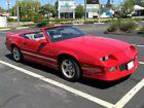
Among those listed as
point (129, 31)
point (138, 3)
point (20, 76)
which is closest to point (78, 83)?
point (20, 76)

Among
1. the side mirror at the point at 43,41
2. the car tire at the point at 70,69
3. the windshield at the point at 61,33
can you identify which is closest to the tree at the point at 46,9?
the windshield at the point at 61,33

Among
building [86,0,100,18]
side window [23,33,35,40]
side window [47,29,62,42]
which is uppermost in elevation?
building [86,0,100,18]

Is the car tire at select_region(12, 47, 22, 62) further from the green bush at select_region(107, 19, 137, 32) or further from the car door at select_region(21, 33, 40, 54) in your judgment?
the green bush at select_region(107, 19, 137, 32)

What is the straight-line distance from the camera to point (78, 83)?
7059 mm

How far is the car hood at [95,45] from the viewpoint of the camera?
262 inches

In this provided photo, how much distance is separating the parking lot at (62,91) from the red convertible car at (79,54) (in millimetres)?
273

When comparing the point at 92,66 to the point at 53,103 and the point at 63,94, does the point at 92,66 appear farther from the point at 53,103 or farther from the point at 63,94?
the point at 53,103

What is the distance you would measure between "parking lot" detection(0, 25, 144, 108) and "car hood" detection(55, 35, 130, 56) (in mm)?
785

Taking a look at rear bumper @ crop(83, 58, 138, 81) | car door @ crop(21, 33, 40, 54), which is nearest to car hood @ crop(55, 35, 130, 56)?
rear bumper @ crop(83, 58, 138, 81)

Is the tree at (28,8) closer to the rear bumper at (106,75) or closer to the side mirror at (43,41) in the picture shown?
the side mirror at (43,41)

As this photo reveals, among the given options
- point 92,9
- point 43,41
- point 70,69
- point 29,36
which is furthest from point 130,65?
point 92,9

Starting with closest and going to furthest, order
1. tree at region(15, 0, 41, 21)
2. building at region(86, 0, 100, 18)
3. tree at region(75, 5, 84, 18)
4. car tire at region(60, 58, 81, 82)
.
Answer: car tire at region(60, 58, 81, 82) → tree at region(15, 0, 41, 21) → building at region(86, 0, 100, 18) → tree at region(75, 5, 84, 18)

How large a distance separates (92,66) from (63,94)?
867mm

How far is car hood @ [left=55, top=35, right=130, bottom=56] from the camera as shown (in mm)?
6664
